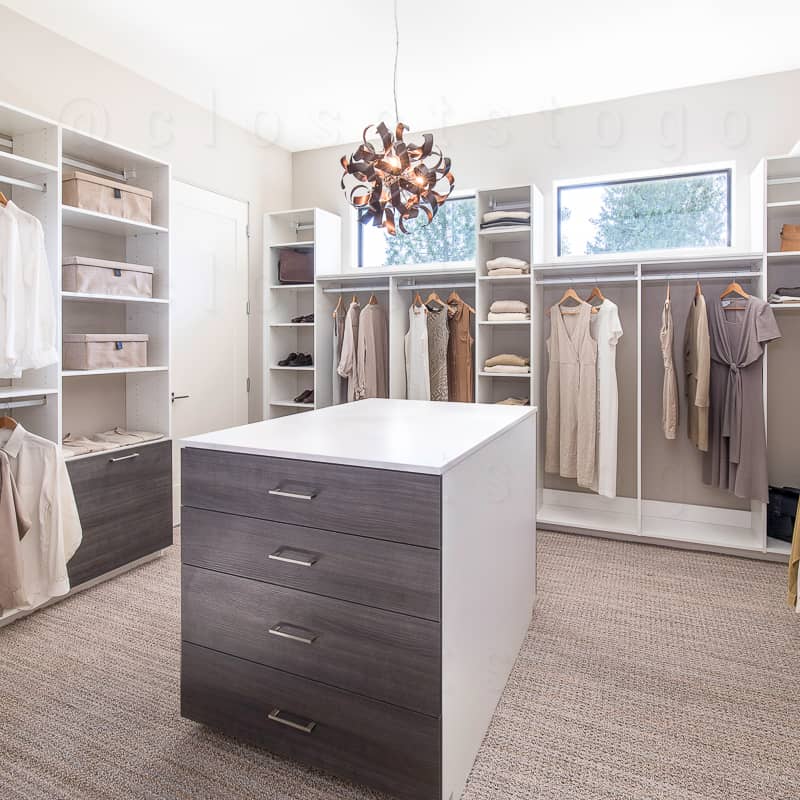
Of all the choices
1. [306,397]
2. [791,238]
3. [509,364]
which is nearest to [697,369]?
[791,238]

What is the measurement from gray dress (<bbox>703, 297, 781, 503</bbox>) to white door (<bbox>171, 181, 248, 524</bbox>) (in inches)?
130

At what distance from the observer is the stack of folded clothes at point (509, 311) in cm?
392

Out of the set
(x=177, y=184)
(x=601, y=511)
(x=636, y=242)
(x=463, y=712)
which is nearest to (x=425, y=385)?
(x=601, y=511)

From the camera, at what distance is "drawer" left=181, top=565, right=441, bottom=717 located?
1444 mm

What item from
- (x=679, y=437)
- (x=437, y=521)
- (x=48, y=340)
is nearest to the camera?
(x=437, y=521)

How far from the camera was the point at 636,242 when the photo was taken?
13.5 feet

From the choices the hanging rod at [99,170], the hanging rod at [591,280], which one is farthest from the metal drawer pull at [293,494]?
the hanging rod at [591,280]

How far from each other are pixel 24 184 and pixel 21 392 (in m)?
0.93

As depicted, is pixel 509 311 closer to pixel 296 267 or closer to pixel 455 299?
pixel 455 299

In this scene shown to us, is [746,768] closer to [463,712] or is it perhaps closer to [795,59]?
[463,712]

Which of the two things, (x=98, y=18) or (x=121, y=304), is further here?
(x=121, y=304)

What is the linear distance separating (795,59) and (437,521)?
375 cm

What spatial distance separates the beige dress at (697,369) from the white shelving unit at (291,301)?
2.59 metres

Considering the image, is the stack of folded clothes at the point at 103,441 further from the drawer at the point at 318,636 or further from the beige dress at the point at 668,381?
the beige dress at the point at 668,381
